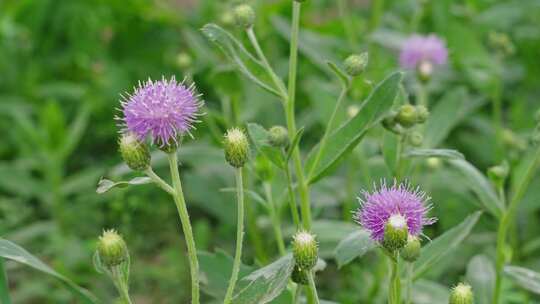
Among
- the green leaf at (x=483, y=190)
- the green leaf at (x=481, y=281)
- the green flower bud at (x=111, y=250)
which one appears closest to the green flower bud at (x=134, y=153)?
the green flower bud at (x=111, y=250)

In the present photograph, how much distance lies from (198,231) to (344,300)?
72 centimetres

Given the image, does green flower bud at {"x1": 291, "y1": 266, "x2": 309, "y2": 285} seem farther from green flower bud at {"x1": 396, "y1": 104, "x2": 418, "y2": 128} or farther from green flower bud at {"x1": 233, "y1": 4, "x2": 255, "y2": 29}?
green flower bud at {"x1": 233, "y1": 4, "x2": 255, "y2": 29}

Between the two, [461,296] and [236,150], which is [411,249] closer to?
[461,296]

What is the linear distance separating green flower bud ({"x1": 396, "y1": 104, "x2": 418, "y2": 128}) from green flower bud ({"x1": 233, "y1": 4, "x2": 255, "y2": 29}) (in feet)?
1.37

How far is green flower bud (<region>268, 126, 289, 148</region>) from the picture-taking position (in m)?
1.74

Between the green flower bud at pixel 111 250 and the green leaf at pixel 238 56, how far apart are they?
1.69 ft

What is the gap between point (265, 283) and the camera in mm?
1516

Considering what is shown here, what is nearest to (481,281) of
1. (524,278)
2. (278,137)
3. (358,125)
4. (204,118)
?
(524,278)

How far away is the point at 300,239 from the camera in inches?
58.3

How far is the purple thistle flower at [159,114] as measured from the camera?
59.2 inches

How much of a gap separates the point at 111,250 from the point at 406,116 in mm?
720

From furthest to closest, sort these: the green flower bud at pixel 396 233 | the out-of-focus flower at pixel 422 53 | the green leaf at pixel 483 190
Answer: the out-of-focus flower at pixel 422 53, the green leaf at pixel 483 190, the green flower bud at pixel 396 233

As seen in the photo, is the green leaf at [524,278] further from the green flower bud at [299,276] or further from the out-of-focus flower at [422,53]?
the out-of-focus flower at [422,53]

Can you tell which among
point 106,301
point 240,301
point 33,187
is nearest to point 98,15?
point 33,187
